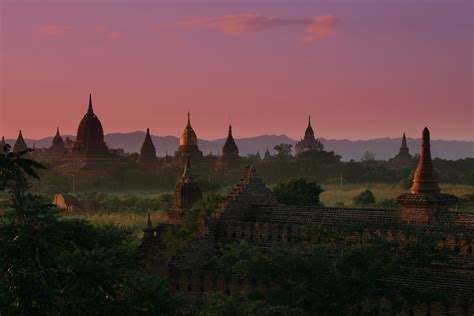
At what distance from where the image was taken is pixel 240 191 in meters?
34.3

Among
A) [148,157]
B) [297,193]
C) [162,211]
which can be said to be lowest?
[162,211]

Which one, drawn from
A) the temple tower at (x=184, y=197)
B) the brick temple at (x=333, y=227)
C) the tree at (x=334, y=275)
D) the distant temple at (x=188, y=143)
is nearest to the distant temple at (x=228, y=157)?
the distant temple at (x=188, y=143)

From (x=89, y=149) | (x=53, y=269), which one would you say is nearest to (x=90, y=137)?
(x=89, y=149)

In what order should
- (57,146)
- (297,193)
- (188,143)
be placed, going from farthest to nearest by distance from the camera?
(57,146) < (188,143) < (297,193)

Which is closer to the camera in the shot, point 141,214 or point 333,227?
point 333,227

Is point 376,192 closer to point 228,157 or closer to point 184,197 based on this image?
point 228,157

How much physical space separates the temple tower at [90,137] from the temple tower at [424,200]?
327ft

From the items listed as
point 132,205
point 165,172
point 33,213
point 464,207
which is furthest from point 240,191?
point 165,172

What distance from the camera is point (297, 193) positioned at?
179ft

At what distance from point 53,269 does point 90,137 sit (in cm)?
10962

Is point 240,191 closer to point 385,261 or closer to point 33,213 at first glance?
point 385,261

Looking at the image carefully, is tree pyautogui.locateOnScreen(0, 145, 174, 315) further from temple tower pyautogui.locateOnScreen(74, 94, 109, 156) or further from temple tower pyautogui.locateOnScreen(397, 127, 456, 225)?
temple tower pyautogui.locateOnScreen(74, 94, 109, 156)

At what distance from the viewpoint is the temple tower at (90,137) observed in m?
127

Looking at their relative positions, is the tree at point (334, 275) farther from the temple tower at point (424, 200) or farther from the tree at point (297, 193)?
the tree at point (297, 193)
